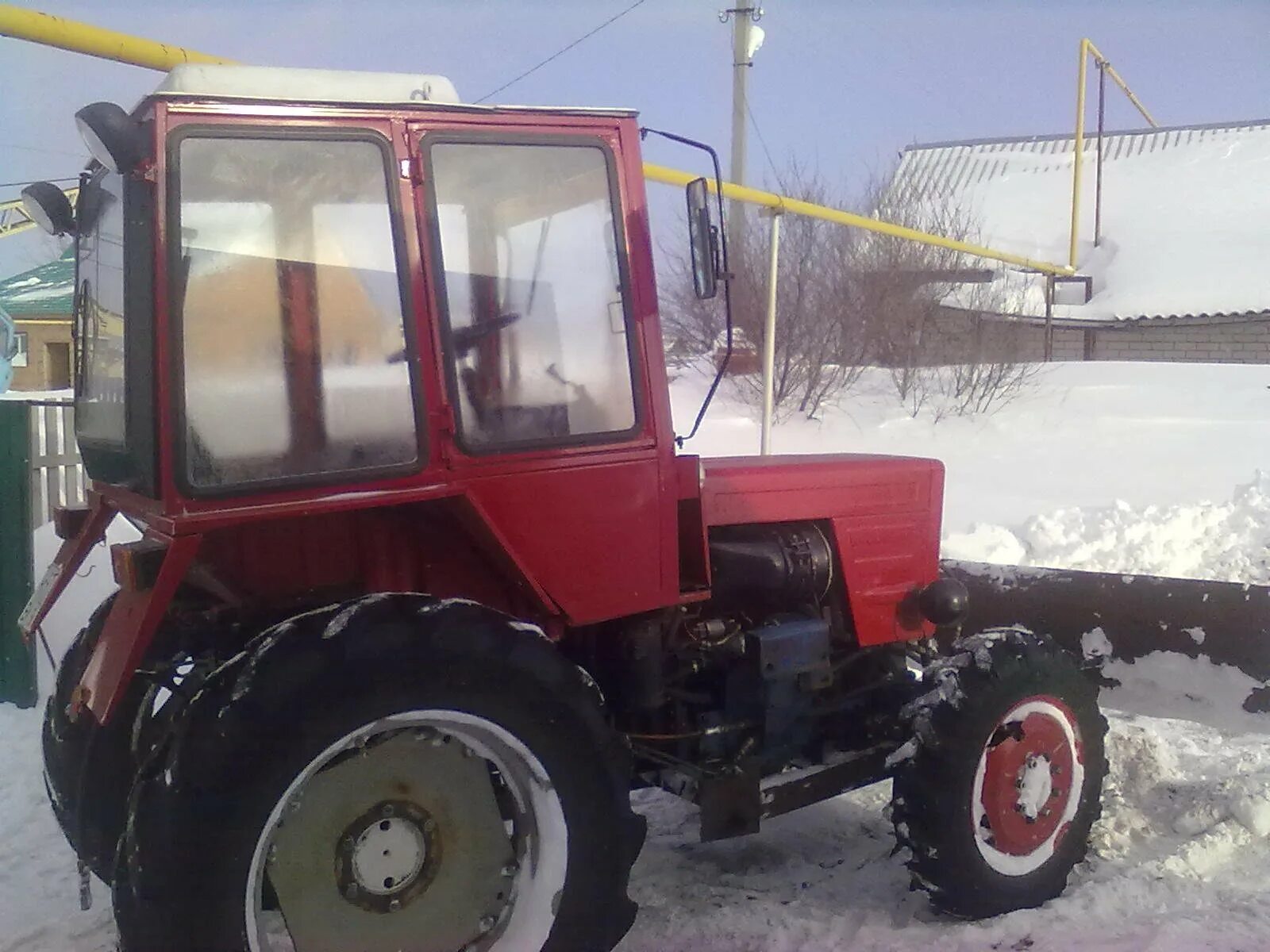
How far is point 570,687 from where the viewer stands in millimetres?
2486

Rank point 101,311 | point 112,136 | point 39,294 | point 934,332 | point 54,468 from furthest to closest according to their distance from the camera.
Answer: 1. point 39,294
2. point 934,332
3. point 54,468
4. point 101,311
5. point 112,136

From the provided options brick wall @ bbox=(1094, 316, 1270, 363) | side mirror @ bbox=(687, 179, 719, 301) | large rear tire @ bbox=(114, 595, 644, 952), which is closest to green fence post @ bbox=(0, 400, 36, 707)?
large rear tire @ bbox=(114, 595, 644, 952)

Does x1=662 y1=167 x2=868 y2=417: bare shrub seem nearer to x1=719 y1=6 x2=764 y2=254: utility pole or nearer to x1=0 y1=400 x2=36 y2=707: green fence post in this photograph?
x1=719 y1=6 x2=764 y2=254: utility pole

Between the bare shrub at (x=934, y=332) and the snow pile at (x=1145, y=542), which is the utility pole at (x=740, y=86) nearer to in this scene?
the bare shrub at (x=934, y=332)

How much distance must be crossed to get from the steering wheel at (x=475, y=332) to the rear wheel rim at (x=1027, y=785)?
6.24ft

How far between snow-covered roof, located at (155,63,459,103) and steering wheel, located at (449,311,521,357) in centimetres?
54

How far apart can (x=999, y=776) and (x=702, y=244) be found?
186cm

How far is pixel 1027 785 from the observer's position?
331 cm

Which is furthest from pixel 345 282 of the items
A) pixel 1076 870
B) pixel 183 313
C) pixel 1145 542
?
pixel 1145 542

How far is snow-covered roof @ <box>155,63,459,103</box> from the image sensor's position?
2305 millimetres

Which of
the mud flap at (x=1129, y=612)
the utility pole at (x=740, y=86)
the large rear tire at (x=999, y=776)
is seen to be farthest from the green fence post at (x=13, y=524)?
the utility pole at (x=740, y=86)

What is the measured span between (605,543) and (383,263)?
0.91 metres

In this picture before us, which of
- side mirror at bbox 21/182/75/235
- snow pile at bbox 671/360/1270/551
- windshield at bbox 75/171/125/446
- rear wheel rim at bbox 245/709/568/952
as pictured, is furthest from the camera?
snow pile at bbox 671/360/1270/551

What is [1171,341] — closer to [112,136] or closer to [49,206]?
[49,206]
